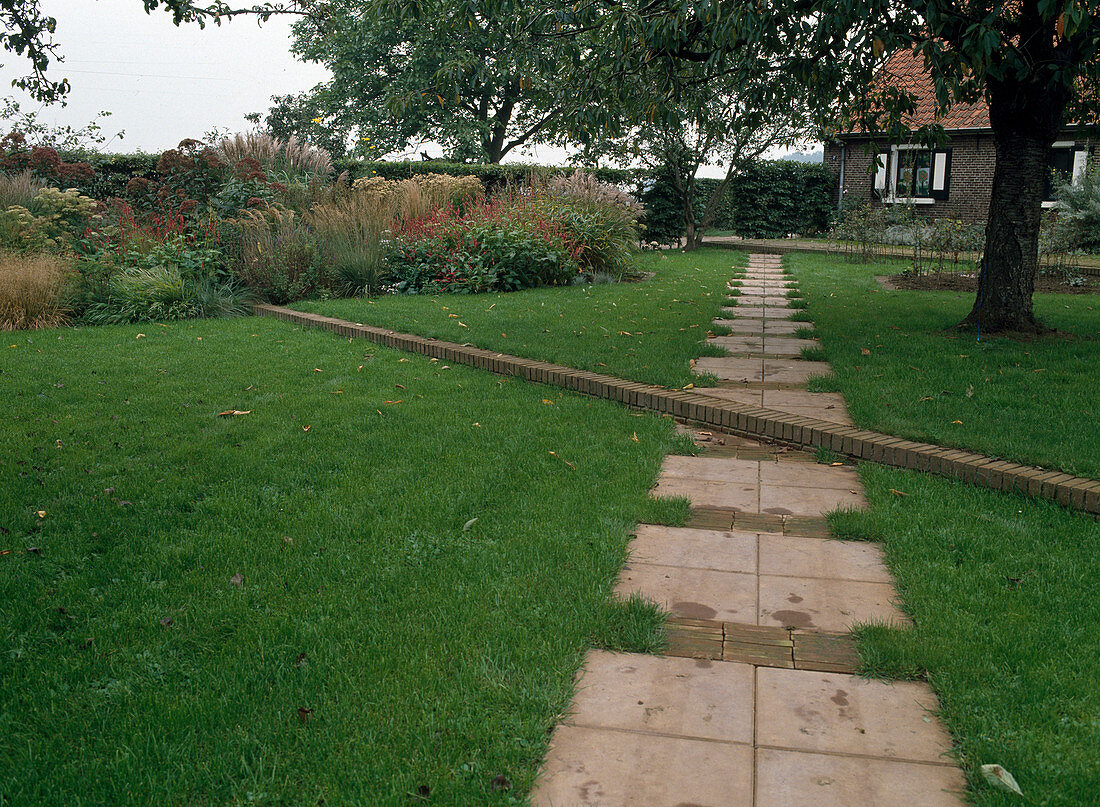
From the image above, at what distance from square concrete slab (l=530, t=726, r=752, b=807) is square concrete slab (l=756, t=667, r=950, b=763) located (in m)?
0.15

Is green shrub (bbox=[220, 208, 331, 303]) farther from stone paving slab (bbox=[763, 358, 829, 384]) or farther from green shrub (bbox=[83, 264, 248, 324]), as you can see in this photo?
stone paving slab (bbox=[763, 358, 829, 384])

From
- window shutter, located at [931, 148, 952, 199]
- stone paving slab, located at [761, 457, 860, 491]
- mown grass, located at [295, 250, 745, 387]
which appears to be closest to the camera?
stone paving slab, located at [761, 457, 860, 491]

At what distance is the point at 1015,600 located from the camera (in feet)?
9.53

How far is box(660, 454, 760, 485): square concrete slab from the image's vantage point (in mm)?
4410

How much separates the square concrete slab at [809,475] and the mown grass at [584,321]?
1370 mm

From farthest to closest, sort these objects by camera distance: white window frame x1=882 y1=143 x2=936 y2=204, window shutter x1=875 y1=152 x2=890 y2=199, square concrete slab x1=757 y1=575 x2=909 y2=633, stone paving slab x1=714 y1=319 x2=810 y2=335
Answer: window shutter x1=875 y1=152 x2=890 y2=199 → white window frame x1=882 y1=143 x2=936 y2=204 → stone paving slab x1=714 y1=319 x2=810 y2=335 → square concrete slab x1=757 y1=575 x2=909 y2=633

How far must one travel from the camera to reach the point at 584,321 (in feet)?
27.6

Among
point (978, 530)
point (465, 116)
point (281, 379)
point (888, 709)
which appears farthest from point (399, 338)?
point (465, 116)

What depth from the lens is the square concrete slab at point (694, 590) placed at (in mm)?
2971

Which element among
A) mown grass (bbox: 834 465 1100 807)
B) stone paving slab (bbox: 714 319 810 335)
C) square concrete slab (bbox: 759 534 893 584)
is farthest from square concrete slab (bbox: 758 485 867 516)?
stone paving slab (bbox: 714 319 810 335)

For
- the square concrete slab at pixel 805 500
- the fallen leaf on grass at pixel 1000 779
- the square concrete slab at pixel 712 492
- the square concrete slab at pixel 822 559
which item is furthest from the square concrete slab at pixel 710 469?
the fallen leaf on grass at pixel 1000 779

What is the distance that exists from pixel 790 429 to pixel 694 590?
2.08m

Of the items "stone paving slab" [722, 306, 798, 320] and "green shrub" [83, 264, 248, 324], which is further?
"green shrub" [83, 264, 248, 324]

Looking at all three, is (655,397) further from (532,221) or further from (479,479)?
(532,221)
